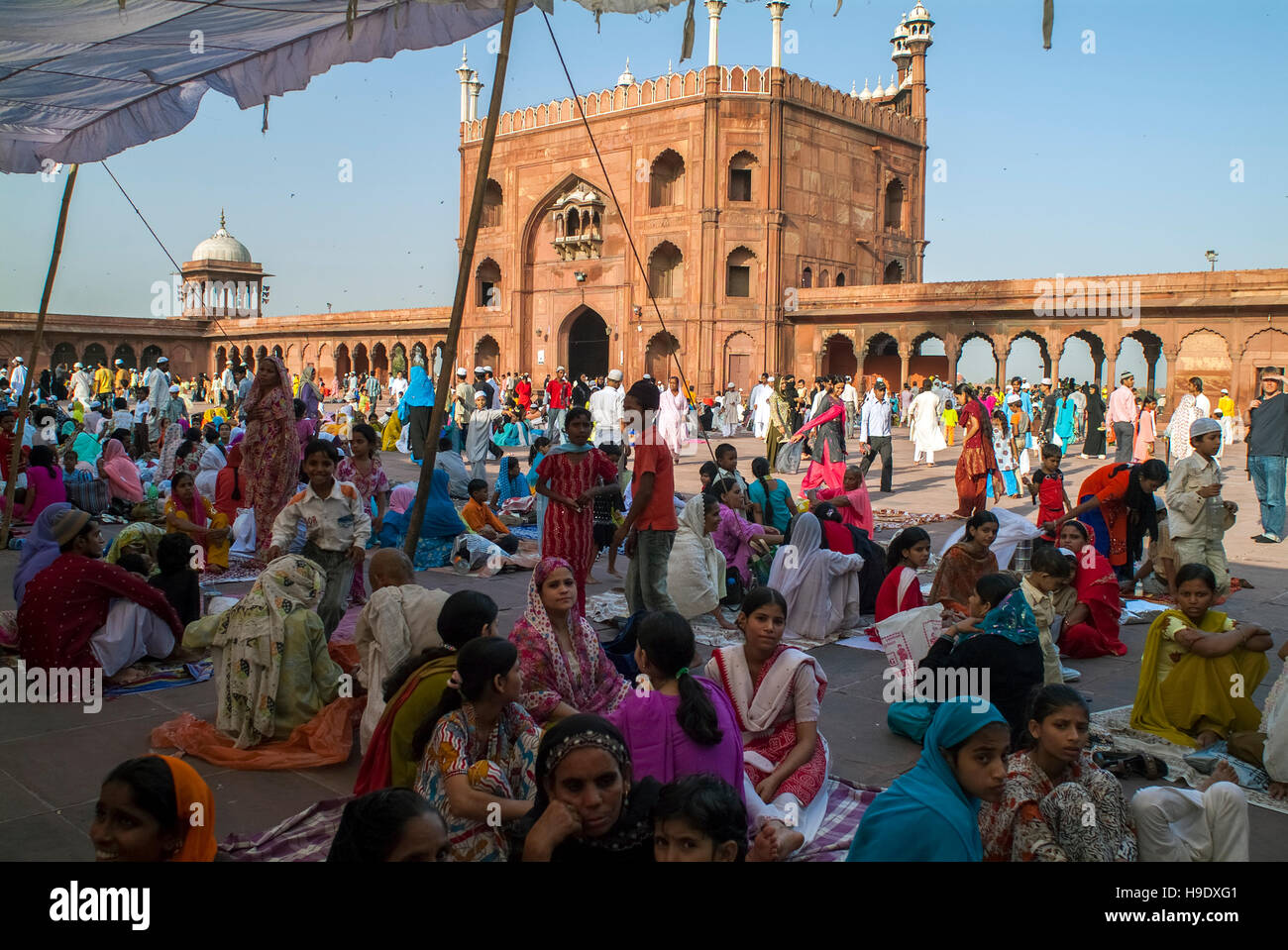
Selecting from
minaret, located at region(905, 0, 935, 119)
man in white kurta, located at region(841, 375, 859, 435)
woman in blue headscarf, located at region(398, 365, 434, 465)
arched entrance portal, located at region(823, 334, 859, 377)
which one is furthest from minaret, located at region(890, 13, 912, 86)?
woman in blue headscarf, located at region(398, 365, 434, 465)

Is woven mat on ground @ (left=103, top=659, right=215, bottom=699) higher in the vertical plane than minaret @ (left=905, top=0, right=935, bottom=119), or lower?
lower

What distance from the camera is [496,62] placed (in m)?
4.40

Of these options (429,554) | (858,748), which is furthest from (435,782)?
(429,554)

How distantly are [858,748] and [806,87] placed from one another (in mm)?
28570

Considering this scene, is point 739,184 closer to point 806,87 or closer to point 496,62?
point 806,87

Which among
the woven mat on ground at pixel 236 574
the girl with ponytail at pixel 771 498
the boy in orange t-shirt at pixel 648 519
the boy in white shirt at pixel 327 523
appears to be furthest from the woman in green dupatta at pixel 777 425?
the boy in white shirt at pixel 327 523

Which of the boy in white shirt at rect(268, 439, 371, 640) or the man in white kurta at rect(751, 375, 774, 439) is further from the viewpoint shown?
the man in white kurta at rect(751, 375, 774, 439)

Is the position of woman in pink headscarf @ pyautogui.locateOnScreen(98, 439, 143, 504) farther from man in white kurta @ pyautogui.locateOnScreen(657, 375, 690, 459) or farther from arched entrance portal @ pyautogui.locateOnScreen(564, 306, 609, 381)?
arched entrance portal @ pyautogui.locateOnScreen(564, 306, 609, 381)

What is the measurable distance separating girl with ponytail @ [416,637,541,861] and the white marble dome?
5080 cm

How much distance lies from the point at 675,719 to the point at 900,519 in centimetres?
826

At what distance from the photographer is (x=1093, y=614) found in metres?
5.60

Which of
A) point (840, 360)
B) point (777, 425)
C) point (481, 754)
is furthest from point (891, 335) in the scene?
point (481, 754)

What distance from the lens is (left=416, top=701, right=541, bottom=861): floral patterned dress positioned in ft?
8.91

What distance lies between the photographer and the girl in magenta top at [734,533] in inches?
267
